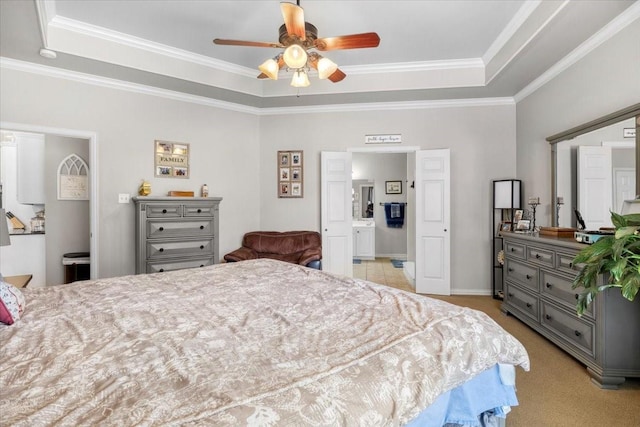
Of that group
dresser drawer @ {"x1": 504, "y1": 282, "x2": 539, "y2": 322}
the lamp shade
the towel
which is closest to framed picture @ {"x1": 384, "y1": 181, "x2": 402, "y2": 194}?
the towel

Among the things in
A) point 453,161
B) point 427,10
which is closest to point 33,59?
point 427,10

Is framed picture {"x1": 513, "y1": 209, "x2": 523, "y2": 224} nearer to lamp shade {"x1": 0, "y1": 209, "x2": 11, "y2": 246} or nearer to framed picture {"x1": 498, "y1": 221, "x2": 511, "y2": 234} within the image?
framed picture {"x1": 498, "y1": 221, "x2": 511, "y2": 234}

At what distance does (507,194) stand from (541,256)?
4.93 ft

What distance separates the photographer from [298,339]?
3.68 ft

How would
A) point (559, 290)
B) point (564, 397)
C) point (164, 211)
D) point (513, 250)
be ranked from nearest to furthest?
1. point (564, 397)
2. point (559, 290)
3. point (513, 250)
4. point (164, 211)

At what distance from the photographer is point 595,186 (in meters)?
2.89

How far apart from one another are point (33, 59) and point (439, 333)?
4331mm

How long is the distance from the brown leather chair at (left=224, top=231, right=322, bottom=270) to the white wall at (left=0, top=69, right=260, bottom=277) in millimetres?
Result: 335

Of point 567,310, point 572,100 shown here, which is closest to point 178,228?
point 567,310

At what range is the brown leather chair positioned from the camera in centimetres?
440

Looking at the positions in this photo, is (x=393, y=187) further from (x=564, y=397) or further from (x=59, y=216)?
(x=59, y=216)

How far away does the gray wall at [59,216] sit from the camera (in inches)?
173

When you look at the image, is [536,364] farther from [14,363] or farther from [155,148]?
[155,148]

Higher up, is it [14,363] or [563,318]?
[14,363]
